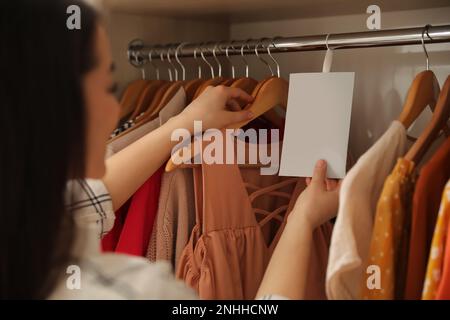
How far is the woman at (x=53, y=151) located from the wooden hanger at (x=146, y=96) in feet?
1.78

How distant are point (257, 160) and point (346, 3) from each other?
1.02 feet

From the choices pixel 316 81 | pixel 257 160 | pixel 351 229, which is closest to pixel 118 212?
pixel 257 160

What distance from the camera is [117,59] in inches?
53.3

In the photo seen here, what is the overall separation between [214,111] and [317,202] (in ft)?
0.78

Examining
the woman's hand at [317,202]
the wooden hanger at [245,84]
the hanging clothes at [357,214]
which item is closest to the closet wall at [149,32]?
the wooden hanger at [245,84]

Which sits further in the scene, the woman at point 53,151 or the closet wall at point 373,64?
the closet wall at point 373,64

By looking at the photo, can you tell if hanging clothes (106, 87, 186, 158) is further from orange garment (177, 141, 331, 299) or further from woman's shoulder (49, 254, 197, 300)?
woman's shoulder (49, 254, 197, 300)

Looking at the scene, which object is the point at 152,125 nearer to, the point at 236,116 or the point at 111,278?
the point at 236,116

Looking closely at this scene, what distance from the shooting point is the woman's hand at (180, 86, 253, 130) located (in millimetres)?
1079

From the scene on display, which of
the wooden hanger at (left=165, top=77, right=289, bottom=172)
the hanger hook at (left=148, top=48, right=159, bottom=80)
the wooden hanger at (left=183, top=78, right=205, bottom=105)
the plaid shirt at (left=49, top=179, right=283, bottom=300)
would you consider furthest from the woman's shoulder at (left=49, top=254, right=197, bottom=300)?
the hanger hook at (left=148, top=48, right=159, bottom=80)

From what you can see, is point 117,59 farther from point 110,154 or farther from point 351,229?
point 351,229

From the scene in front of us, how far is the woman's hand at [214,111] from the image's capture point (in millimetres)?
1079

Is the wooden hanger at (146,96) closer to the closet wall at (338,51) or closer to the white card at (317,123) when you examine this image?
the closet wall at (338,51)

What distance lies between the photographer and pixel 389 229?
0.79 metres
